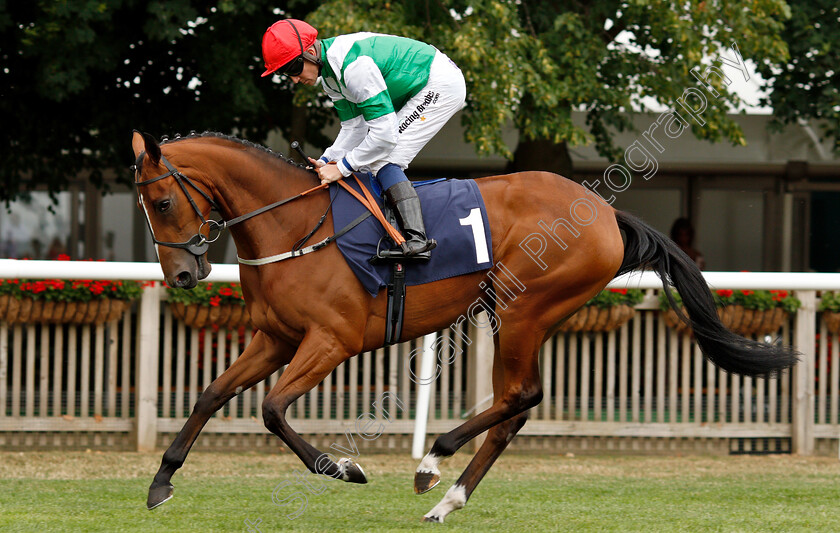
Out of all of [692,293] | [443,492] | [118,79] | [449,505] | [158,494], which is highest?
[118,79]

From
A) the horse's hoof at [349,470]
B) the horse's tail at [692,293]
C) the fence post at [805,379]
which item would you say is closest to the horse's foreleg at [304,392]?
the horse's hoof at [349,470]

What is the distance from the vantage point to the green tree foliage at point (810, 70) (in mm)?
8688

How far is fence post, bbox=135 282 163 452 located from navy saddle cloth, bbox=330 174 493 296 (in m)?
2.36

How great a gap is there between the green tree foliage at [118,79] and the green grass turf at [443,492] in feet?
11.8

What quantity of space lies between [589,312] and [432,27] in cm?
282

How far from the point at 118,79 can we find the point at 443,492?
5907mm

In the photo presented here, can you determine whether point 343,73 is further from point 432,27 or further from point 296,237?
point 432,27

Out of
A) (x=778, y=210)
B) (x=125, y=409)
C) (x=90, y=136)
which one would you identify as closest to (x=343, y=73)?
(x=125, y=409)

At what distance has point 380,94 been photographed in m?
4.06

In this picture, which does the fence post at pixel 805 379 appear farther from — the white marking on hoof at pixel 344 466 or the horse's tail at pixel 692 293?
the white marking on hoof at pixel 344 466

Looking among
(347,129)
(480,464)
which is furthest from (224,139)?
(480,464)

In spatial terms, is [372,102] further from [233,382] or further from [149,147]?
[233,382]

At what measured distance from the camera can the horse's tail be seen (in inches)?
188

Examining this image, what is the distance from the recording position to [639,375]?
661cm
